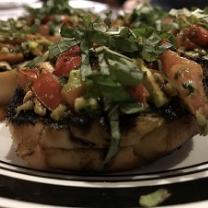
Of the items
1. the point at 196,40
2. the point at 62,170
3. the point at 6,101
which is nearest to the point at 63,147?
the point at 62,170

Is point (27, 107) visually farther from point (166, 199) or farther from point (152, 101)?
point (166, 199)

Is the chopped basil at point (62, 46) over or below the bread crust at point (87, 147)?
over

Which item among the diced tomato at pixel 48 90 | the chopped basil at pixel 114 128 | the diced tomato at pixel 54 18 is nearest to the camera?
the chopped basil at pixel 114 128

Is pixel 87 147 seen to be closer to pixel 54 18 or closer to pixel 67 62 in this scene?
pixel 67 62

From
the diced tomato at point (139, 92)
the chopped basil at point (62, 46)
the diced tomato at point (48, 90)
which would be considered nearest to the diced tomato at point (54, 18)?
the chopped basil at point (62, 46)

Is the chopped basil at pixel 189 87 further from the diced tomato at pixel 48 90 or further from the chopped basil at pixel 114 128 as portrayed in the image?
the diced tomato at pixel 48 90

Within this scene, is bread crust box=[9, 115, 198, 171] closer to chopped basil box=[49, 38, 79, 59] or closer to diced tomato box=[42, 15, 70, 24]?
chopped basil box=[49, 38, 79, 59]

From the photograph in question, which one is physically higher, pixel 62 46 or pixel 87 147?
pixel 62 46

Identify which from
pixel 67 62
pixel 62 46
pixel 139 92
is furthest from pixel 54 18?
pixel 139 92
